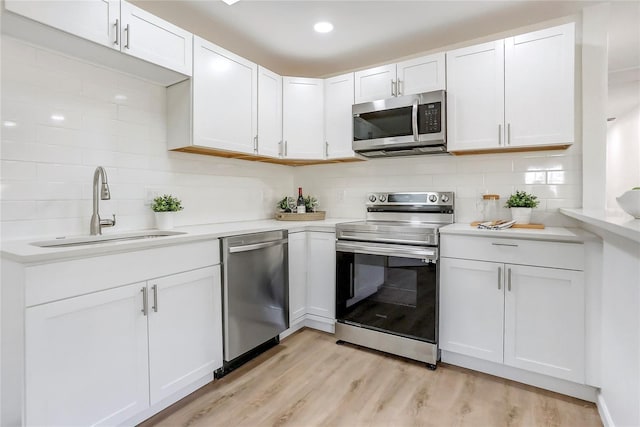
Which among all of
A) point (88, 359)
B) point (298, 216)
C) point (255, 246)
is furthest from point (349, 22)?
point (88, 359)

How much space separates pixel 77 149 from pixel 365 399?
85.8 inches

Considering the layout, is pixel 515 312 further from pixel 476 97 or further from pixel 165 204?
pixel 165 204

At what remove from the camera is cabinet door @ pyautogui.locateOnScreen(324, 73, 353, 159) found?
291 cm

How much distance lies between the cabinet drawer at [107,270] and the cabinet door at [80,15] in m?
1.12

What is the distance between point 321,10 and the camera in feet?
7.38

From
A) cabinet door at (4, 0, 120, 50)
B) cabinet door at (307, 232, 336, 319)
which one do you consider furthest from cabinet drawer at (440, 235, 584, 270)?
cabinet door at (4, 0, 120, 50)

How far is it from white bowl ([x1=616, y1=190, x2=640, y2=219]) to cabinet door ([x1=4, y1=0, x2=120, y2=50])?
Answer: 244 cm

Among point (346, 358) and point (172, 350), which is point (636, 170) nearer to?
point (346, 358)

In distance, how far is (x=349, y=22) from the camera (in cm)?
242

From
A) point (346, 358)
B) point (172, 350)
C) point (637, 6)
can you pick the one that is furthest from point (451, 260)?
point (637, 6)

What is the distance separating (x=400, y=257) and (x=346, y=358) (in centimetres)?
81

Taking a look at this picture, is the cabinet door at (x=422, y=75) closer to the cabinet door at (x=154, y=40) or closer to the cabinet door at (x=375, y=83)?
the cabinet door at (x=375, y=83)

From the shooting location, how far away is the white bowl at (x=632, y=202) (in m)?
1.17

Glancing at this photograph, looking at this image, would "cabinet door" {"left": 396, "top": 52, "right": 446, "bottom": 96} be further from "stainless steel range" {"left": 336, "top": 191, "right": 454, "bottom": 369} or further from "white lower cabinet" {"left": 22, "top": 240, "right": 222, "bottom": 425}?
"white lower cabinet" {"left": 22, "top": 240, "right": 222, "bottom": 425}
